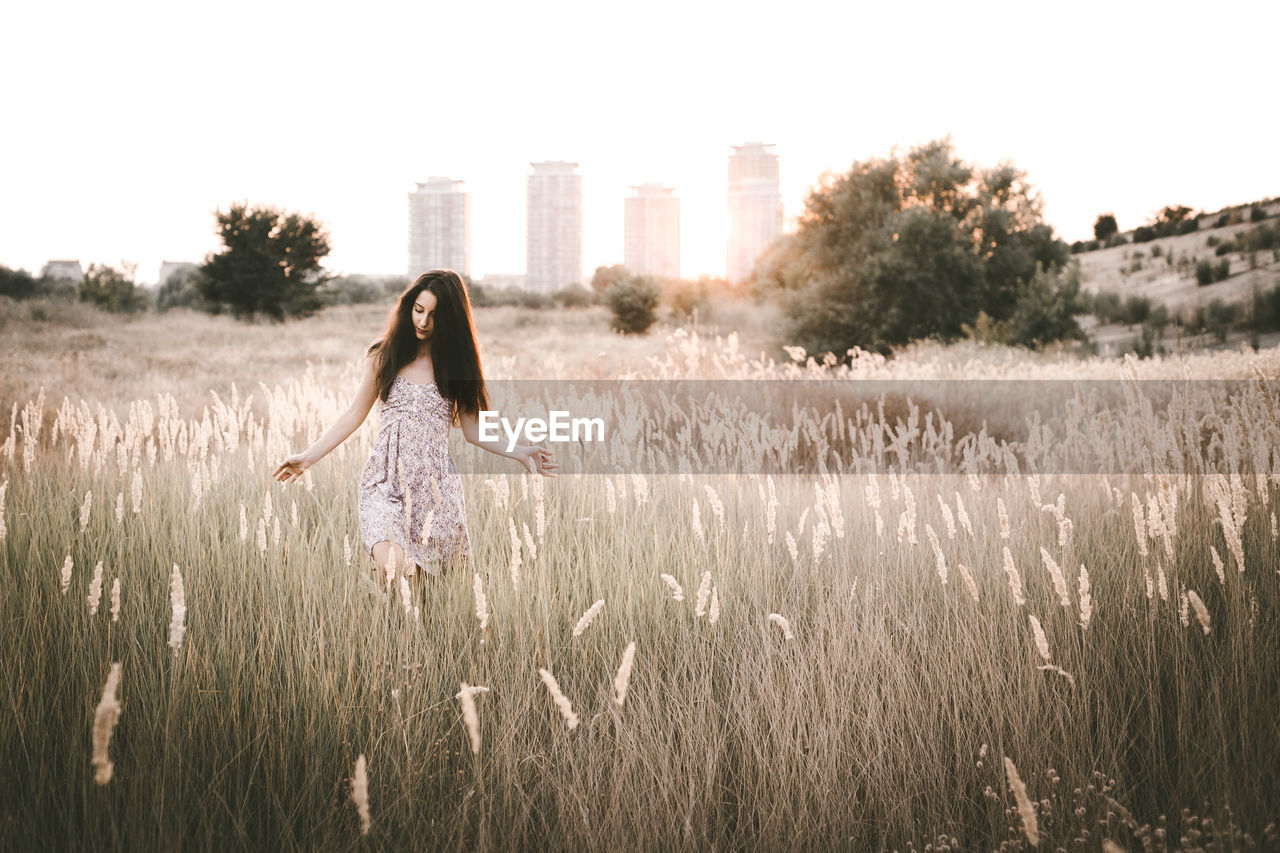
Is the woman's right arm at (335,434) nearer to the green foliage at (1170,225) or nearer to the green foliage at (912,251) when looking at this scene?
the green foliage at (912,251)

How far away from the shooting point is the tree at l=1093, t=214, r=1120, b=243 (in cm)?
3509

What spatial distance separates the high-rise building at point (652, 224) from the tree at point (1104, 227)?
34.2m

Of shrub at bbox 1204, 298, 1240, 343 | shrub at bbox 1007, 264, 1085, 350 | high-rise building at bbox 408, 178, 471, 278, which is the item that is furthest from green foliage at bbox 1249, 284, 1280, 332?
high-rise building at bbox 408, 178, 471, 278

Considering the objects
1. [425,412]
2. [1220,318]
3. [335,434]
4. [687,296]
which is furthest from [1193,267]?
[335,434]

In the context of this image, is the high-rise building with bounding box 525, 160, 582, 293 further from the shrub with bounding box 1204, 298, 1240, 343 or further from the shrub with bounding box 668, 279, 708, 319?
the shrub with bounding box 1204, 298, 1240, 343

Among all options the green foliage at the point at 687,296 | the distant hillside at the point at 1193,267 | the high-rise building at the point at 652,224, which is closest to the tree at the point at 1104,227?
the distant hillside at the point at 1193,267

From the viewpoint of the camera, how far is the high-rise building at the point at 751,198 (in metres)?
55.4

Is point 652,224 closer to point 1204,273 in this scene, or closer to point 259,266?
point 259,266

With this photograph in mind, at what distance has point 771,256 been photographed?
26.4 metres

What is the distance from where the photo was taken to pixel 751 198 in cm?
5706

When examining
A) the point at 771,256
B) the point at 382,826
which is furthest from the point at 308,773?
the point at 771,256

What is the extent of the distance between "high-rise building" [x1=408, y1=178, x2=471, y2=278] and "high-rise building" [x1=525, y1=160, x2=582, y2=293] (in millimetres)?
5716

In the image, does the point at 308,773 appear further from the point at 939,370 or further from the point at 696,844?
the point at 939,370

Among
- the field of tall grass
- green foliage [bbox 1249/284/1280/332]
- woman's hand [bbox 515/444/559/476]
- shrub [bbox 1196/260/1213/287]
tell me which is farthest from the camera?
shrub [bbox 1196/260/1213/287]
